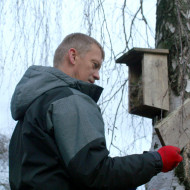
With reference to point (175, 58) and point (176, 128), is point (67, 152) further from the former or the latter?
point (175, 58)

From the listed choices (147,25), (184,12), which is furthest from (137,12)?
(184,12)

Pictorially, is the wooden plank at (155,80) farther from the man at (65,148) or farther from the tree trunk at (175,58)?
the man at (65,148)

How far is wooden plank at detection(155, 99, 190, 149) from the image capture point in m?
2.02

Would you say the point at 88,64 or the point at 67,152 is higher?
the point at 88,64

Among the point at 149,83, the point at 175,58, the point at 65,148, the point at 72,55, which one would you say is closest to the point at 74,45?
the point at 72,55

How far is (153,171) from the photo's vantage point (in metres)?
→ 1.54

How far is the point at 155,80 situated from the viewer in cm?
270

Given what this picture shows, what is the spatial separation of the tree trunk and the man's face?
1.89 feet

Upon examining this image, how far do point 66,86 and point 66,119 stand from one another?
0.68 feet

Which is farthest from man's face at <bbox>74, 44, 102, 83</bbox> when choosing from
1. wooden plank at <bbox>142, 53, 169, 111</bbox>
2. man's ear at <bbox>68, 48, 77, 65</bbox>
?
wooden plank at <bbox>142, 53, 169, 111</bbox>

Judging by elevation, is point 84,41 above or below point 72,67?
above

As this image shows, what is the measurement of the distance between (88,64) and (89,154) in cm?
61

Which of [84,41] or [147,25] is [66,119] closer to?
[84,41]

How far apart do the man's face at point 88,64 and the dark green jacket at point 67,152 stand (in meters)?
0.26
